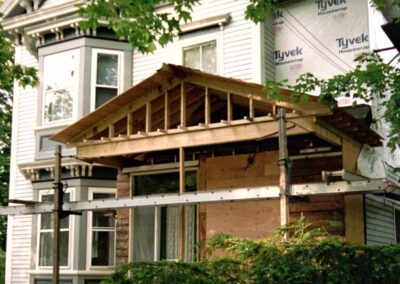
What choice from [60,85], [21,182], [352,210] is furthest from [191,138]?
[21,182]

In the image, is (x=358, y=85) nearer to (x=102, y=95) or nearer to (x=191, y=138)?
(x=191, y=138)

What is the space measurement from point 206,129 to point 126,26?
250 centimetres

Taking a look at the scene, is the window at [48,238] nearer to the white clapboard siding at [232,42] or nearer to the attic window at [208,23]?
the white clapboard siding at [232,42]

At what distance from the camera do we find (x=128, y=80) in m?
16.8

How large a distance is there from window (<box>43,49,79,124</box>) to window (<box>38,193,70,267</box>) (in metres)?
2.37

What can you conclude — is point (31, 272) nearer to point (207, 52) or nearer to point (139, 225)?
point (139, 225)

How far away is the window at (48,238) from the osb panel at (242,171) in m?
5.22

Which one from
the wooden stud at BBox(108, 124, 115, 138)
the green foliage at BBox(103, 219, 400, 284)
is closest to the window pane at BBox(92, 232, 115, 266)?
the wooden stud at BBox(108, 124, 115, 138)

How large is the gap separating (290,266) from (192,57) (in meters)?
10.0

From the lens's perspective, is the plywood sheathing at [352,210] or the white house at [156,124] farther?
the white house at [156,124]

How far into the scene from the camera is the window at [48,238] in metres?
15.7

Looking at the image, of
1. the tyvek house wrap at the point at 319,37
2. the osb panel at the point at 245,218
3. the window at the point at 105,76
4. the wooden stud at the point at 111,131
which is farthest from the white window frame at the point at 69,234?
the tyvek house wrap at the point at 319,37

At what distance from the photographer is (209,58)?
15914 mm

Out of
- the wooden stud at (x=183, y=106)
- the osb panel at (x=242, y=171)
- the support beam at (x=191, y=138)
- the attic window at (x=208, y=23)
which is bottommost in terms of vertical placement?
the osb panel at (x=242, y=171)
